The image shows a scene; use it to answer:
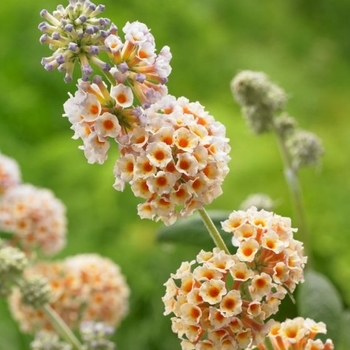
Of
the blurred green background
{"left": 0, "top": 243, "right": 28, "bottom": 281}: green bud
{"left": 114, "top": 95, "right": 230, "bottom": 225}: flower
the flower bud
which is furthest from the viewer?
the blurred green background

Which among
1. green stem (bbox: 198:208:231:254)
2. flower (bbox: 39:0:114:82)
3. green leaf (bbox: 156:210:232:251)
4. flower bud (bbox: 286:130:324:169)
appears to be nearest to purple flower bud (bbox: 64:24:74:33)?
flower (bbox: 39:0:114:82)

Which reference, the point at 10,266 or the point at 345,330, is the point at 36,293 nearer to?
the point at 10,266

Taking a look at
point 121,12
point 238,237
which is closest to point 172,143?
point 238,237

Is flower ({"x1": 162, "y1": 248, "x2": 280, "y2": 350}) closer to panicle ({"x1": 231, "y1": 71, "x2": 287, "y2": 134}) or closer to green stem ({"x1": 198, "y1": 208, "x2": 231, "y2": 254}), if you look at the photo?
green stem ({"x1": 198, "y1": 208, "x2": 231, "y2": 254})

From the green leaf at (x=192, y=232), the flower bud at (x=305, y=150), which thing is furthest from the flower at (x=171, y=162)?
the flower bud at (x=305, y=150)

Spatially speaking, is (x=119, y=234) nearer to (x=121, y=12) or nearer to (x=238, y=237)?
(x=121, y=12)

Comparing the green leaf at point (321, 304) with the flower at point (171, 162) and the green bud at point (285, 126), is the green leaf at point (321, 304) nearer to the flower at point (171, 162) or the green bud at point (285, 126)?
the green bud at point (285, 126)

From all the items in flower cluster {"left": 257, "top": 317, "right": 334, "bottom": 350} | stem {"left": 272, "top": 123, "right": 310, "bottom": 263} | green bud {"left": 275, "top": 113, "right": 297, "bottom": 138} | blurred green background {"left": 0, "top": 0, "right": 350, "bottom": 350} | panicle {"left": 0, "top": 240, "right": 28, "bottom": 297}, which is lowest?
flower cluster {"left": 257, "top": 317, "right": 334, "bottom": 350}
